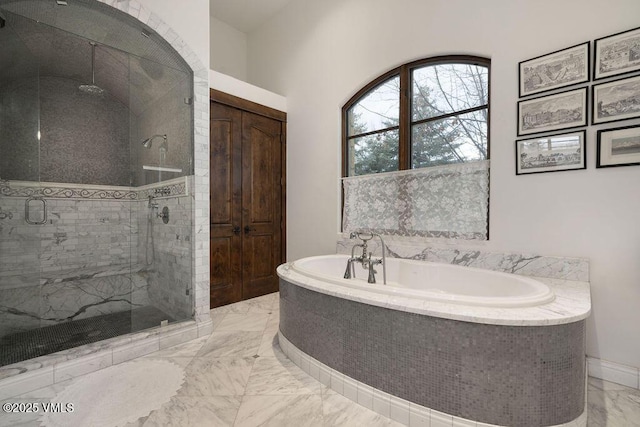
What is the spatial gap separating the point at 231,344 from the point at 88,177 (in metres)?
2.13

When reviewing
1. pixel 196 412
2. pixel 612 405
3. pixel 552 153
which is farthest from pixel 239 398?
pixel 552 153

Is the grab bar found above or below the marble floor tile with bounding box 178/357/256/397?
above

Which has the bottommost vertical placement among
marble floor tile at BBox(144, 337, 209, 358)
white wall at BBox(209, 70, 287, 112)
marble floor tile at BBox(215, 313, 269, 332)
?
marble floor tile at BBox(215, 313, 269, 332)

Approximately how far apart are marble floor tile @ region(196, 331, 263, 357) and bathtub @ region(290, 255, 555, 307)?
68cm

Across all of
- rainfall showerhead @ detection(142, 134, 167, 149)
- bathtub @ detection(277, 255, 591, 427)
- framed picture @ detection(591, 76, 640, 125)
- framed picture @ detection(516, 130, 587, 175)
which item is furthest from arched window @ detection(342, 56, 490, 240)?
rainfall showerhead @ detection(142, 134, 167, 149)

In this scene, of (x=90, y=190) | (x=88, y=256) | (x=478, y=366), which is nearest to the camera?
(x=478, y=366)

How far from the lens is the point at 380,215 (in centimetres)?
285

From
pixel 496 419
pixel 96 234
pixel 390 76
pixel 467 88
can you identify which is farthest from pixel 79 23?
pixel 496 419

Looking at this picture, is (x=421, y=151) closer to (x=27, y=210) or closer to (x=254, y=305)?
(x=254, y=305)

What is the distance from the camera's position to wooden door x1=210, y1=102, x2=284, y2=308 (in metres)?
3.11

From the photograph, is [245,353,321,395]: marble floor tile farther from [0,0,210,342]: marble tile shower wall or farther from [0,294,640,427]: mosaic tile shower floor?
[0,0,210,342]: marble tile shower wall

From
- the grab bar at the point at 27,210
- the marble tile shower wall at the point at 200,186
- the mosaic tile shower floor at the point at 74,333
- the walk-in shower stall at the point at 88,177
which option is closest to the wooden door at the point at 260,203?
the marble tile shower wall at the point at 200,186

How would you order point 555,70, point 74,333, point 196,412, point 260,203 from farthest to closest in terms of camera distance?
1. point 260,203
2. point 74,333
3. point 555,70
4. point 196,412

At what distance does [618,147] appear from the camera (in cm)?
174
